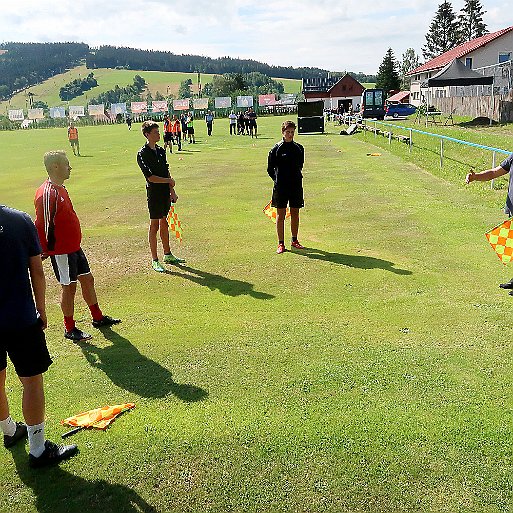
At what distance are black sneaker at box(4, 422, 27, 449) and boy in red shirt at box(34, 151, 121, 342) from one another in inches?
66.1

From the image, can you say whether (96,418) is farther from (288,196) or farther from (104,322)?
(288,196)

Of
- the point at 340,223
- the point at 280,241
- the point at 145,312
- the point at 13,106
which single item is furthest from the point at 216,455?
the point at 13,106

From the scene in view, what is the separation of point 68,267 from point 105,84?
16967 centimetres

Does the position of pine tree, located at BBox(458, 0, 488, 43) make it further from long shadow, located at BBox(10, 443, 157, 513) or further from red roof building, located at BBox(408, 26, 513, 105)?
long shadow, located at BBox(10, 443, 157, 513)

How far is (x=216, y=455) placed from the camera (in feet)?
11.8

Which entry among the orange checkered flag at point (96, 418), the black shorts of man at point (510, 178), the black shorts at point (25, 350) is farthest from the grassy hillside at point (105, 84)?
the black shorts at point (25, 350)

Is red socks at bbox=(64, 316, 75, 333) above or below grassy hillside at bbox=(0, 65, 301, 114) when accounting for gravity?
below

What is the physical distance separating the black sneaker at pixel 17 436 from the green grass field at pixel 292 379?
0.12 meters

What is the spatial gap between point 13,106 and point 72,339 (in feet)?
528

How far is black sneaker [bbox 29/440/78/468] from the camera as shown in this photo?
356 cm

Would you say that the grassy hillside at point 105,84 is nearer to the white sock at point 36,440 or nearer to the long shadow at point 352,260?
the long shadow at point 352,260

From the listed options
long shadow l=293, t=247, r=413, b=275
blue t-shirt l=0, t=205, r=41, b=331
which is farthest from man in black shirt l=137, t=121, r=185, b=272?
blue t-shirt l=0, t=205, r=41, b=331

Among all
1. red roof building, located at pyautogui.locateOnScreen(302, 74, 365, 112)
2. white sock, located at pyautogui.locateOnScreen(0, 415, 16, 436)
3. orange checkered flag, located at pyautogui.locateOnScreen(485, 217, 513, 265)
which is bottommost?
white sock, located at pyautogui.locateOnScreen(0, 415, 16, 436)

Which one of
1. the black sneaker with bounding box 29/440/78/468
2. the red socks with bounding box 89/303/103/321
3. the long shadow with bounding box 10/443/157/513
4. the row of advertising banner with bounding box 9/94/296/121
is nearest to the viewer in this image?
the long shadow with bounding box 10/443/157/513
